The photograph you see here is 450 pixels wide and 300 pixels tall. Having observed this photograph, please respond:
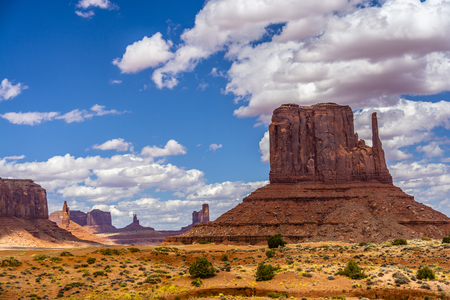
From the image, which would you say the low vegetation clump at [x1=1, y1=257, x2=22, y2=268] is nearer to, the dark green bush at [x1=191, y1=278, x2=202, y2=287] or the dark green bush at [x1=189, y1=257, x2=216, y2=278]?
the dark green bush at [x1=189, y1=257, x2=216, y2=278]

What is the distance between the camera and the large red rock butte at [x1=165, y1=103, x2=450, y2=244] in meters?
106

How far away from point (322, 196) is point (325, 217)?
920cm

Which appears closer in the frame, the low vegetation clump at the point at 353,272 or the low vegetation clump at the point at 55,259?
the low vegetation clump at the point at 353,272

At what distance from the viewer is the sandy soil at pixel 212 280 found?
3706 cm

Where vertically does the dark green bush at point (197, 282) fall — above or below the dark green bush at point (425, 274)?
below

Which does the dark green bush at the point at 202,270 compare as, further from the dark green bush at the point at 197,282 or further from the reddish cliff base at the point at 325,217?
the reddish cliff base at the point at 325,217

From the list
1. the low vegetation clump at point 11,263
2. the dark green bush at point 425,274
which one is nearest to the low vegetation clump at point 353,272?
the dark green bush at point 425,274

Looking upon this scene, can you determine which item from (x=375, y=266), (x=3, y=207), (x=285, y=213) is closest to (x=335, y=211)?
(x=285, y=213)

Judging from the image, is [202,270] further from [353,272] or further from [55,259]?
[55,259]

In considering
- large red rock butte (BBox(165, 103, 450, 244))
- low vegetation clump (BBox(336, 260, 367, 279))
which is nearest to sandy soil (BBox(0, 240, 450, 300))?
low vegetation clump (BBox(336, 260, 367, 279))

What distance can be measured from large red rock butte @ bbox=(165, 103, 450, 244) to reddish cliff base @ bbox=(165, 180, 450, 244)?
187 millimetres

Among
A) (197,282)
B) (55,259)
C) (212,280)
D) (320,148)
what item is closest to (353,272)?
(212,280)

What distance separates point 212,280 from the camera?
41.3 metres

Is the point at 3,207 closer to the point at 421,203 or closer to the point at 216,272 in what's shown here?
the point at 421,203
